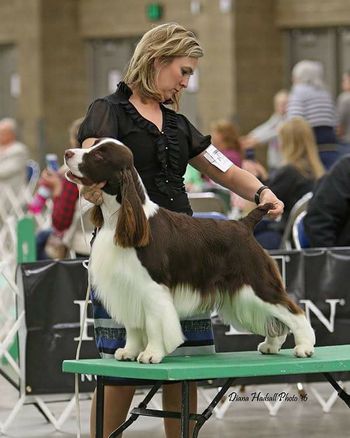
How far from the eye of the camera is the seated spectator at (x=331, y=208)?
643cm

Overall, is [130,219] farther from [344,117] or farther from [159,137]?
[344,117]

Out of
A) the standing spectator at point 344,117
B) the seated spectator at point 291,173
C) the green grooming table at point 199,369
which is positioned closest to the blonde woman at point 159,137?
the green grooming table at point 199,369

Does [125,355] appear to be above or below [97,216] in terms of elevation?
below

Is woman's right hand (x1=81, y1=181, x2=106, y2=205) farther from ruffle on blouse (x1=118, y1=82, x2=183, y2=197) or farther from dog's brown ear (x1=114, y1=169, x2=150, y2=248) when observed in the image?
ruffle on blouse (x1=118, y1=82, x2=183, y2=197)

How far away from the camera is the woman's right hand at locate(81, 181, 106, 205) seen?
3.85 meters

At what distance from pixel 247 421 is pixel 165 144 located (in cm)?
247

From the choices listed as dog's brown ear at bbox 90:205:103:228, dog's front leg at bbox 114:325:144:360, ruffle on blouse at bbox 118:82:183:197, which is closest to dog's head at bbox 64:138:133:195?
dog's brown ear at bbox 90:205:103:228

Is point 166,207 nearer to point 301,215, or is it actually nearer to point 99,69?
point 301,215

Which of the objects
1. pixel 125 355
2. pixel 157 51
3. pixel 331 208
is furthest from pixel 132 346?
pixel 331 208

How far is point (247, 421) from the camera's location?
6320 mm

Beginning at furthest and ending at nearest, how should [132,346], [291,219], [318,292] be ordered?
[291,219] < [318,292] < [132,346]

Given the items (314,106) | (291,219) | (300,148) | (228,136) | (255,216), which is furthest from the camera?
(314,106)

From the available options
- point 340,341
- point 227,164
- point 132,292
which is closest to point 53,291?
point 340,341

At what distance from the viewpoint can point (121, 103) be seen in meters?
4.18
